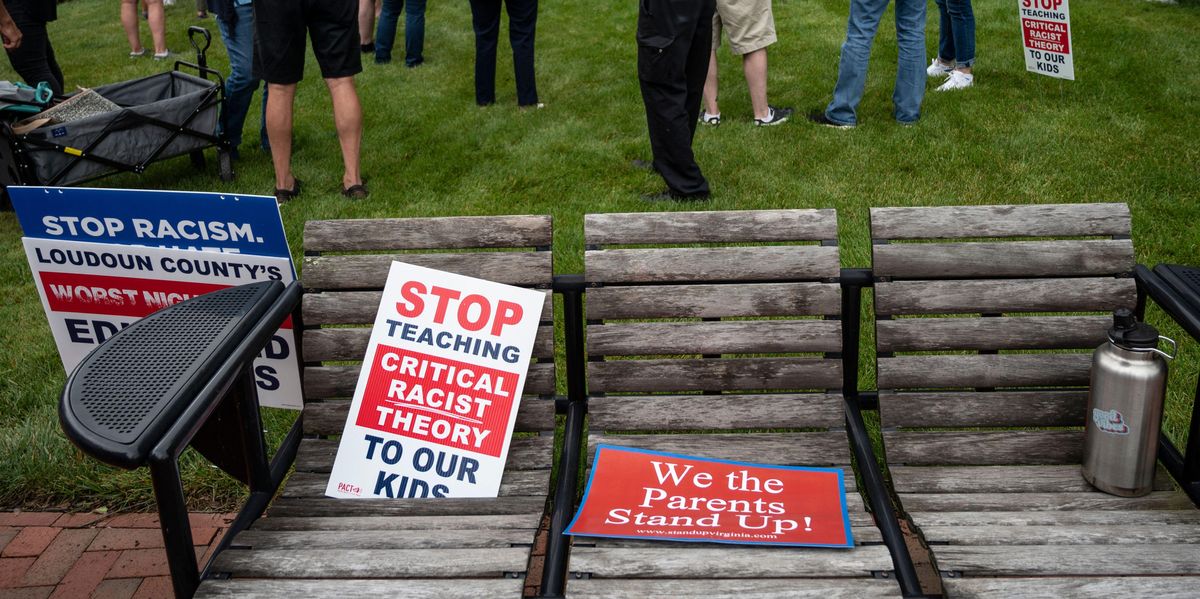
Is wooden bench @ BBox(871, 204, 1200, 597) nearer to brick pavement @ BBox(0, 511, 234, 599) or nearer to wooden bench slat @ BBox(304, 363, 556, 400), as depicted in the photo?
wooden bench slat @ BBox(304, 363, 556, 400)

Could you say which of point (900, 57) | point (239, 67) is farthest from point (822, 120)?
point (239, 67)

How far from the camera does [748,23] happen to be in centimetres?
676

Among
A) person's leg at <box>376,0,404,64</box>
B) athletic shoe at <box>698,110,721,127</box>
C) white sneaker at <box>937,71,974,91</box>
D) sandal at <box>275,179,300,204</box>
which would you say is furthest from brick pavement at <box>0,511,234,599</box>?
person's leg at <box>376,0,404,64</box>

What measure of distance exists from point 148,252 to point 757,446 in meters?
2.05

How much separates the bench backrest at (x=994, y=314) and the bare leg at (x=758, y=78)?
413 centimetres

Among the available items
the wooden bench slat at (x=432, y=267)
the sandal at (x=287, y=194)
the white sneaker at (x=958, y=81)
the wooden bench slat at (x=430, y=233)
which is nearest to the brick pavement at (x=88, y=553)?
the wooden bench slat at (x=432, y=267)

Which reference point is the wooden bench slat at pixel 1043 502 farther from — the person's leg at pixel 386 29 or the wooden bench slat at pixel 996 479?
the person's leg at pixel 386 29

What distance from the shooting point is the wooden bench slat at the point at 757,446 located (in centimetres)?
293

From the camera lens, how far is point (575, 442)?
2.99 m

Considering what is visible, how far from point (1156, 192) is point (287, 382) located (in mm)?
4816

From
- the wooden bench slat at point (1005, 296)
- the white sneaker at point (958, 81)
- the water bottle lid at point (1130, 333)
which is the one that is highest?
the water bottle lid at point (1130, 333)

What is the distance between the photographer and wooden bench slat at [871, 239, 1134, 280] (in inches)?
116

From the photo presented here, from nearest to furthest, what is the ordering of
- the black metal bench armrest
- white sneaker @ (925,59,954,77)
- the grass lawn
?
the black metal bench armrest → the grass lawn → white sneaker @ (925,59,954,77)

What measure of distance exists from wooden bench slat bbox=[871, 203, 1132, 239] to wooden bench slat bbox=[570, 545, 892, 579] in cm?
102
